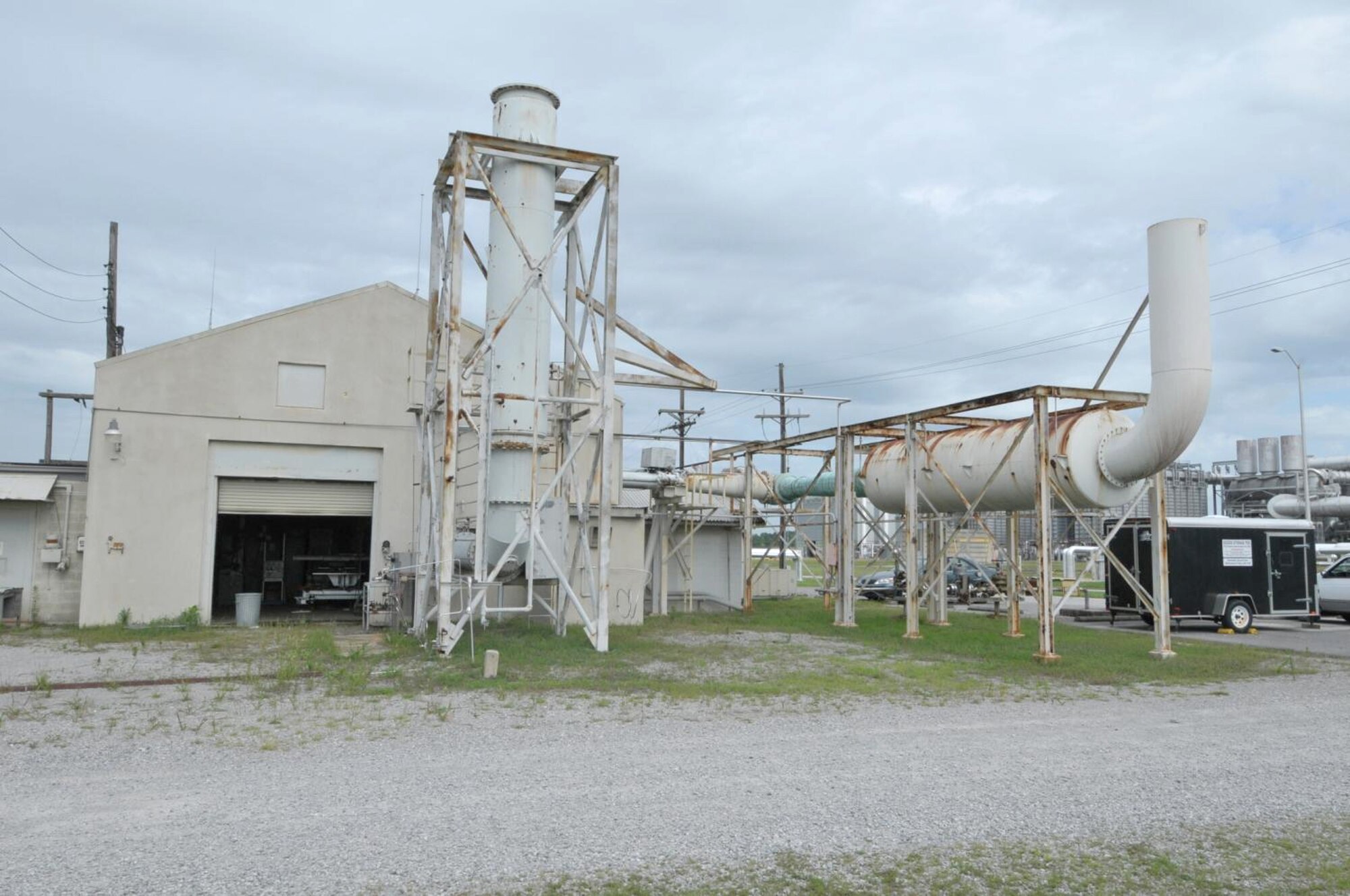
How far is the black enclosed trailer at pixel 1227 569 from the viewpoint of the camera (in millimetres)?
20969

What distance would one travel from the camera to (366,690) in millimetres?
10961

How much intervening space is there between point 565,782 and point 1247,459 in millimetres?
53754

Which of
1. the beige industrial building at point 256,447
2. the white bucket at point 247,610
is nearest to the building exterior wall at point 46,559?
the beige industrial building at point 256,447

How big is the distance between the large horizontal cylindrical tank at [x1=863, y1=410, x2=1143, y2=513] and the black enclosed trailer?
4999 millimetres

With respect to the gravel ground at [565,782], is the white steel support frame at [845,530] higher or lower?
higher

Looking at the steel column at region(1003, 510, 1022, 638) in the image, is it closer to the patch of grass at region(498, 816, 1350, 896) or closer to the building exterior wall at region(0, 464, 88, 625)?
the patch of grass at region(498, 816, 1350, 896)

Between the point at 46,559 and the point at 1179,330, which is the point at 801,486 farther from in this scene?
the point at 46,559

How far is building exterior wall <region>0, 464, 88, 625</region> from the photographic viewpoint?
1881cm

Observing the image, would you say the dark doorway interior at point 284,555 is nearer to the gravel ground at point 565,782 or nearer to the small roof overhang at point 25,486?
the small roof overhang at point 25,486

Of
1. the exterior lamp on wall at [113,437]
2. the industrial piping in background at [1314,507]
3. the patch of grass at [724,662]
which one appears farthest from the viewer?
the industrial piping in background at [1314,507]

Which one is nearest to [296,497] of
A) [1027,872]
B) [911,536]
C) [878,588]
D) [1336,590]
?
[911,536]

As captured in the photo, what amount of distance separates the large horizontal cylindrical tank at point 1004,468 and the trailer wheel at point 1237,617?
7.05m

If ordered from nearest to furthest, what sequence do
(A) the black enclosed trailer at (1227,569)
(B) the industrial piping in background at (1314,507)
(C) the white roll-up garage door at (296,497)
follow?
1. (C) the white roll-up garage door at (296,497)
2. (A) the black enclosed trailer at (1227,569)
3. (B) the industrial piping in background at (1314,507)

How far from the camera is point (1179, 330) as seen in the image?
1370cm
